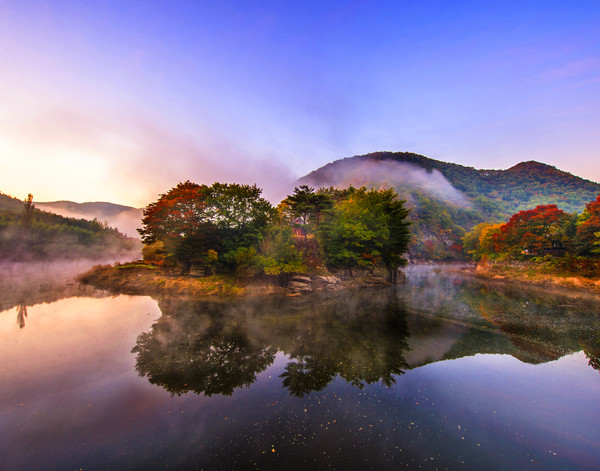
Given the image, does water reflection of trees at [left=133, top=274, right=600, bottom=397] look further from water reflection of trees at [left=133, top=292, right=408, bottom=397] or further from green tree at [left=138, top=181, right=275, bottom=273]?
green tree at [left=138, top=181, right=275, bottom=273]

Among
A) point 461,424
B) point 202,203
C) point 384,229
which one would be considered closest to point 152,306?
point 202,203

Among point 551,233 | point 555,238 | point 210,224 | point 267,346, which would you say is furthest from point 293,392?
point 551,233

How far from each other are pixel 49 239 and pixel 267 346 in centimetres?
7693

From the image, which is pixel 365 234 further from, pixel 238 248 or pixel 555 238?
pixel 555 238

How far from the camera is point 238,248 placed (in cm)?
3306

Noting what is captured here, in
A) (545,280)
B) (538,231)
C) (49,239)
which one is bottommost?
(545,280)

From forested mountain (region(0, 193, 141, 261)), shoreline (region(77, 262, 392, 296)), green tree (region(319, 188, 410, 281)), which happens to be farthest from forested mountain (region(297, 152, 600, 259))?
forested mountain (region(0, 193, 141, 261))

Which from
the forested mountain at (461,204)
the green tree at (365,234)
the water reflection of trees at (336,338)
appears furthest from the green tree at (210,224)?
the forested mountain at (461,204)

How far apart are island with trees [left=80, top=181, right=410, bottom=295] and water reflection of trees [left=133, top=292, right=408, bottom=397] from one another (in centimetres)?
853

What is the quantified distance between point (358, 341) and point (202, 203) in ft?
98.0

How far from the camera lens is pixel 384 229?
42.0m

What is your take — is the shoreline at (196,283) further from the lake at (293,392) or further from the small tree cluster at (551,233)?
the small tree cluster at (551,233)

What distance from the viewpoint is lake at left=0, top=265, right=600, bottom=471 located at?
6992 mm

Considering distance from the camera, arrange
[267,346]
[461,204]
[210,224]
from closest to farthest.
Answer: [267,346]
[210,224]
[461,204]
